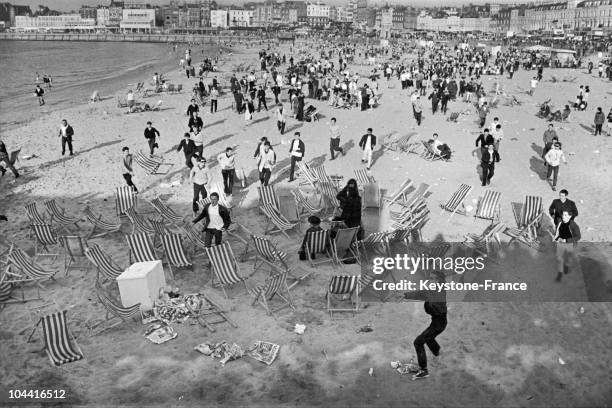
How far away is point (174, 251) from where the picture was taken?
25.8ft

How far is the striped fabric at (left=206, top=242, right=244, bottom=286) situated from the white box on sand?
79 centimetres

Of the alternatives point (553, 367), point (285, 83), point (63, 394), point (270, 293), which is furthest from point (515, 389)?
point (285, 83)

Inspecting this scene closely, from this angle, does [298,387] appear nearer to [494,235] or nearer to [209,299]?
[209,299]

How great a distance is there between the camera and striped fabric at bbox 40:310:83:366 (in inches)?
225

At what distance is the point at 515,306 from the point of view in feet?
23.1

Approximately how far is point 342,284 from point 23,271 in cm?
457

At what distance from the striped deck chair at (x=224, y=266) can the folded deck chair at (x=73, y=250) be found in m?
2.31

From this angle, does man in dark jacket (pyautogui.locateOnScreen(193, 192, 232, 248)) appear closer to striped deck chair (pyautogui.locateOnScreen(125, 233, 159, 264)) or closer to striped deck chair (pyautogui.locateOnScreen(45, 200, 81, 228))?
striped deck chair (pyautogui.locateOnScreen(125, 233, 159, 264))

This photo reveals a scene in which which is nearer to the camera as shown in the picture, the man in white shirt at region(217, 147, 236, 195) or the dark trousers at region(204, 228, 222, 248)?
the dark trousers at region(204, 228, 222, 248)

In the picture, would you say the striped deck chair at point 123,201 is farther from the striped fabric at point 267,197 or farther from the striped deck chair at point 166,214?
the striped fabric at point 267,197

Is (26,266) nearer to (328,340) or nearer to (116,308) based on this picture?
(116,308)

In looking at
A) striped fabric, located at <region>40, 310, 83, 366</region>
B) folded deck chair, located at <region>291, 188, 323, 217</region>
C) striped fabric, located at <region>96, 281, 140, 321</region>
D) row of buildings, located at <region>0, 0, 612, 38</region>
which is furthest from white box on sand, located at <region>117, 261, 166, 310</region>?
row of buildings, located at <region>0, 0, 612, 38</region>

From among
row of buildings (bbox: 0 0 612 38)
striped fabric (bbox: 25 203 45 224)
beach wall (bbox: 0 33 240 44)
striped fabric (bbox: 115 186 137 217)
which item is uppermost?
row of buildings (bbox: 0 0 612 38)

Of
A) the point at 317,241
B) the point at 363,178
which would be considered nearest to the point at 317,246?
the point at 317,241
